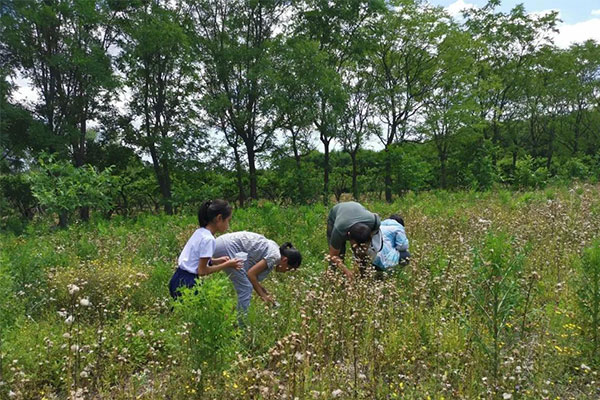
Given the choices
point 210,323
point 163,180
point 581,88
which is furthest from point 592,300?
point 581,88

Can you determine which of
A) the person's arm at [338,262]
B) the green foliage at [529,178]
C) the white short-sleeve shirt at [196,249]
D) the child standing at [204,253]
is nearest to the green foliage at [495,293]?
the person's arm at [338,262]

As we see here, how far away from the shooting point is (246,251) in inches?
166

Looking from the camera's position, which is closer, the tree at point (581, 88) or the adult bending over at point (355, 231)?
the adult bending over at point (355, 231)

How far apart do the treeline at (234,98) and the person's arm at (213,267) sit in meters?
8.83

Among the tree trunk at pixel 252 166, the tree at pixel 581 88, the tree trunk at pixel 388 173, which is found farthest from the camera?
the tree at pixel 581 88

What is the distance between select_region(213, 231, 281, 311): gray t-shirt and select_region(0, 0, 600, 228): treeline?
8.54 meters

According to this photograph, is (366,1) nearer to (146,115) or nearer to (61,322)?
(146,115)

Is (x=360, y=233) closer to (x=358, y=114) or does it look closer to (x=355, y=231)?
(x=355, y=231)

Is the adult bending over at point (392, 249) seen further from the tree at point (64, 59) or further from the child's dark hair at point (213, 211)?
the tree at point (64, 59)

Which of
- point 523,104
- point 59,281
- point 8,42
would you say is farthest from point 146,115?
point 523,104

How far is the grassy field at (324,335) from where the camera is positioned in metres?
2.63

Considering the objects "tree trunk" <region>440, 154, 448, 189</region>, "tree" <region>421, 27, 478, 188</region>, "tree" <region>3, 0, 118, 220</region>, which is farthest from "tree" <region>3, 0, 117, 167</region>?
"tree trunk" <region>440, 154, 448, 189</region>

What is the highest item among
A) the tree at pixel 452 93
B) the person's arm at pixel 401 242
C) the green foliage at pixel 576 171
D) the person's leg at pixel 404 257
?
the tree at pixel 452 93

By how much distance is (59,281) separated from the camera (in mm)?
4840
